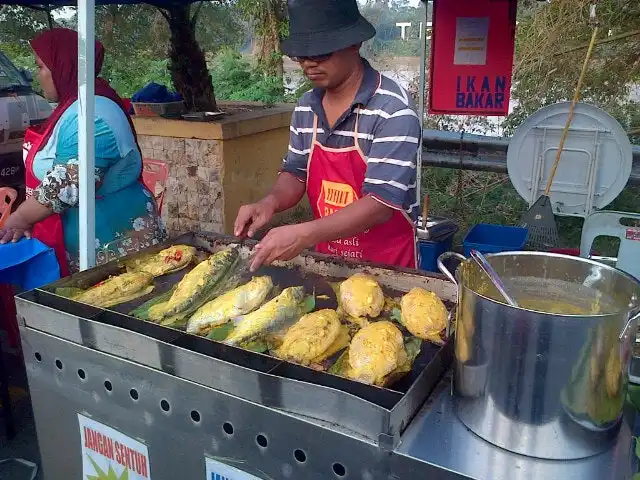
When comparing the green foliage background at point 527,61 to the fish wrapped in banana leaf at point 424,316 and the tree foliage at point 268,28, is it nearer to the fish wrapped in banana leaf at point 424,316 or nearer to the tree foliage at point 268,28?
the tree foliage at point 268,28

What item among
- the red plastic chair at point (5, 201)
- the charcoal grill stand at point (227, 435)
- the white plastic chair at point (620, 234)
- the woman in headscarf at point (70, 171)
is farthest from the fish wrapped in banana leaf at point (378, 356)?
the white plastic chair at point (620, 234)

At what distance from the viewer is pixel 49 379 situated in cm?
204

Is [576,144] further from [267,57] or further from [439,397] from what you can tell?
[267,57]

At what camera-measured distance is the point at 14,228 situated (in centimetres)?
288

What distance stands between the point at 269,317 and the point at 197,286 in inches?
15.6

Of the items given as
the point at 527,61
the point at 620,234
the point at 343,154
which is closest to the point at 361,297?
the point at 343,154

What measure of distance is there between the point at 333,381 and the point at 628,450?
2.43 ft

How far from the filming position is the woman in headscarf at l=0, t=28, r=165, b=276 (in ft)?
8.91

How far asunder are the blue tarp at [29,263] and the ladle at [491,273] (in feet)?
7.47

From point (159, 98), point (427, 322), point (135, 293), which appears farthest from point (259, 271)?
point (159, 98)

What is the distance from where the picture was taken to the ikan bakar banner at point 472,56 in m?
4.75

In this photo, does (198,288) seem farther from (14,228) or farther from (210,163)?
(210,163)

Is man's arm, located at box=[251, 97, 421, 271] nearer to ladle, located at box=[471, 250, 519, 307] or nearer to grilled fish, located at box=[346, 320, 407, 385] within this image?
grilled fish, located at box=[346, 320, 407, 385]

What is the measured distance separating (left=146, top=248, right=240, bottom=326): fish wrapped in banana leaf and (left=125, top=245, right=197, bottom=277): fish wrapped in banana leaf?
121 mm
